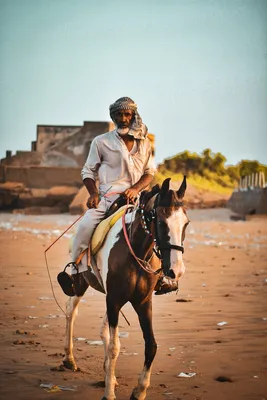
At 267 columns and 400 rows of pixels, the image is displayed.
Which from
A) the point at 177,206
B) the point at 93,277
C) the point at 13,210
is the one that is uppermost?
the point at 177,206

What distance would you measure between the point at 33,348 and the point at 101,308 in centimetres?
254

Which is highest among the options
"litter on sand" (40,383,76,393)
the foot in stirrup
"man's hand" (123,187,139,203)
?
"man's hand" (123,187,139,203)

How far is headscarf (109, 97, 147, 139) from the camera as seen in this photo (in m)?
7.11

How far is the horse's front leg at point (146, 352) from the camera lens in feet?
20.7

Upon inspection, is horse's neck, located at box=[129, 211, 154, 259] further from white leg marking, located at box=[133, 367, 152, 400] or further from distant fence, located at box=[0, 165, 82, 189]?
distant fence, located at box=[0, 165, 82, 189]

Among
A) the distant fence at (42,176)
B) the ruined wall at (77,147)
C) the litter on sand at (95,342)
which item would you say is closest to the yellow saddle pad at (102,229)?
the litter on sand at (95,342)

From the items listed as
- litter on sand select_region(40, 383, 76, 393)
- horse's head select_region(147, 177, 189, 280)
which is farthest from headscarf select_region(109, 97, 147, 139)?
litter on sand select_region(40, 383, 76, 393)

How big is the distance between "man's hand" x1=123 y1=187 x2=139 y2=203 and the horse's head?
33.4 inches

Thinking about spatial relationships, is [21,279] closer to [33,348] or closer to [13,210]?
[33,348]

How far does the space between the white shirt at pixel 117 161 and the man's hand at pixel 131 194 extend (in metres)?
0.23

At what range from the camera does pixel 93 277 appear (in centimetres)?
726

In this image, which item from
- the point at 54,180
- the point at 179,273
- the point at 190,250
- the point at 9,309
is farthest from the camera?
the point at 54,180

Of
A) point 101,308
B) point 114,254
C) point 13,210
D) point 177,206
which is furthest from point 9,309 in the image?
point 13,210

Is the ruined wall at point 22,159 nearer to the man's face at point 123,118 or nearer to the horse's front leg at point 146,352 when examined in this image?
the man's face at point 123,118
